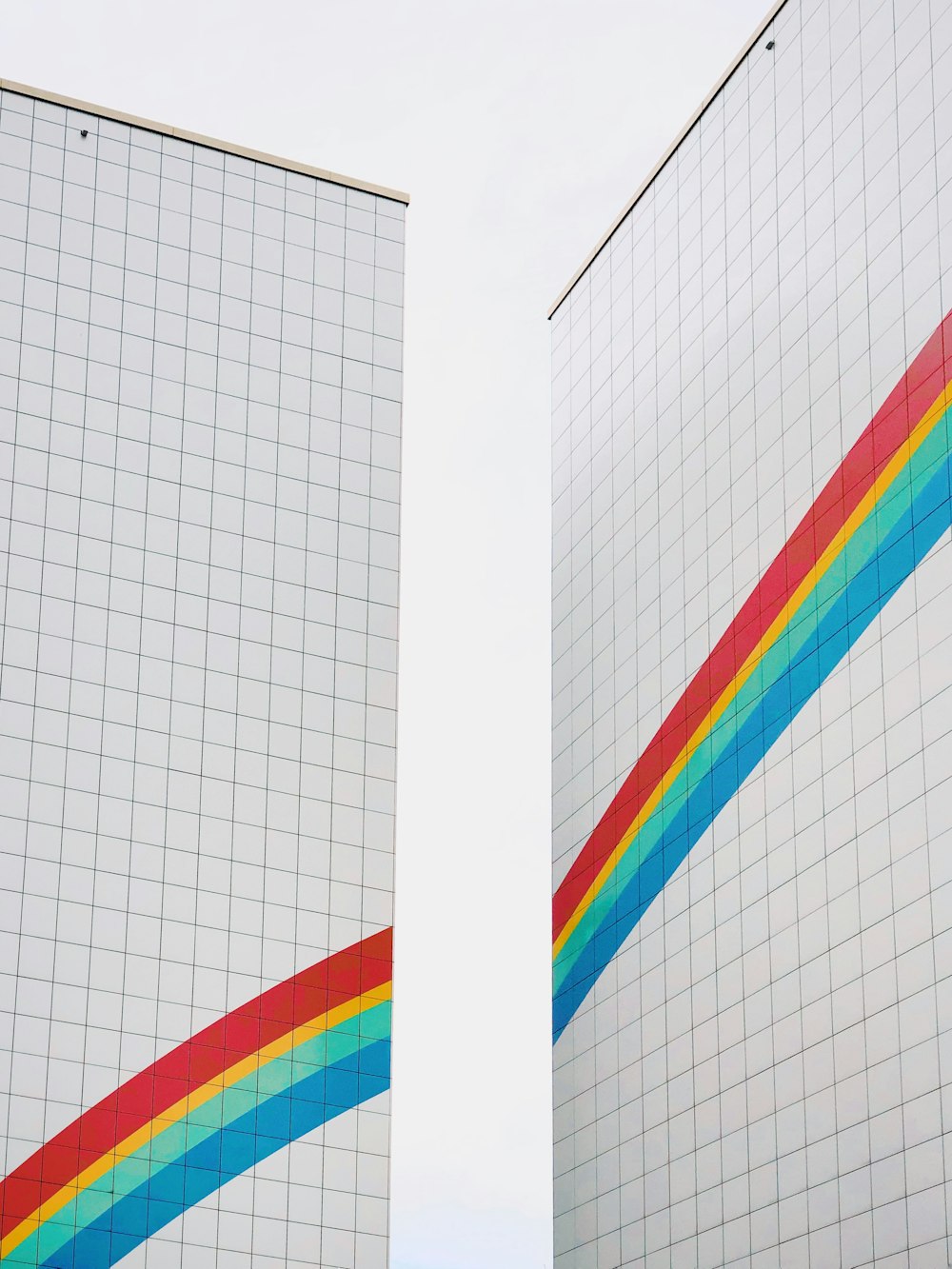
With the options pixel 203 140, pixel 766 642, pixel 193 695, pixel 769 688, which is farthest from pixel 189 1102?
pixel 203 140

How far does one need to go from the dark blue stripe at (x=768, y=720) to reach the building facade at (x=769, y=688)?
4 centimetres

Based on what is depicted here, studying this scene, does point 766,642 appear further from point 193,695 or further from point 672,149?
point 672,149

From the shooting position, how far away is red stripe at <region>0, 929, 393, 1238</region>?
2220 centimetres

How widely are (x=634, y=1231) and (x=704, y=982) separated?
3.42 m

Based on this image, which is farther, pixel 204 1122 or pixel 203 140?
pixel 203 140

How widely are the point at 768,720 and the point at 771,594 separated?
1.61 meters

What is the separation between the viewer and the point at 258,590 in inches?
1037

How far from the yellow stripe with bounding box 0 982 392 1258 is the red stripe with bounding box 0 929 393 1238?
0.06m

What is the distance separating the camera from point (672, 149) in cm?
2859

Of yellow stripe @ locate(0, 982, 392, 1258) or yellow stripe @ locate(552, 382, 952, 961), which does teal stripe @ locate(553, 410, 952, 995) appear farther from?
yellow stripe @ locate(0, 982, 392, 1258)

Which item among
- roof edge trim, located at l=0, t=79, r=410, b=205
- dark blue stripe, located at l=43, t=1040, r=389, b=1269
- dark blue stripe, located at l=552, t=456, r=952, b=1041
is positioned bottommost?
dark blue stripe, located at l=43, t=1040, r=389, b=1269

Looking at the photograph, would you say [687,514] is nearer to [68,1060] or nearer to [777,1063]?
[777,1063]

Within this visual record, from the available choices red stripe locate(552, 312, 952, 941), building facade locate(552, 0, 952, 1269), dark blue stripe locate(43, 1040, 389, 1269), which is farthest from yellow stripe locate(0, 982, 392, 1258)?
red stripe locate(552, 312, 952, 941)

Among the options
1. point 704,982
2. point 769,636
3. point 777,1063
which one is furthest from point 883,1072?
point 769,636
